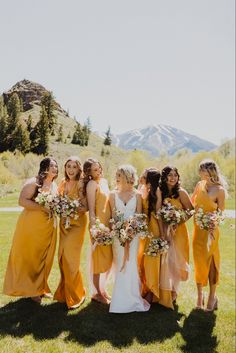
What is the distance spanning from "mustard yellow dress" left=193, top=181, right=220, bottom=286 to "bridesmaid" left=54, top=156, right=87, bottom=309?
2.41 meters

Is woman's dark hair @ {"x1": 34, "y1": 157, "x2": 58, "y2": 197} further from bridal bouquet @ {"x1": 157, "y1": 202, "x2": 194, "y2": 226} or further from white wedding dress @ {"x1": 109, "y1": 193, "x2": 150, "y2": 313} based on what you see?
bridal bouquet @ {"x1": 157, "y1": 202, "x2": 194, "y2": 226}

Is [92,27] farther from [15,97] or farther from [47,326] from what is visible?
[47,326]

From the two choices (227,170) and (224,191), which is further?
(227,170)

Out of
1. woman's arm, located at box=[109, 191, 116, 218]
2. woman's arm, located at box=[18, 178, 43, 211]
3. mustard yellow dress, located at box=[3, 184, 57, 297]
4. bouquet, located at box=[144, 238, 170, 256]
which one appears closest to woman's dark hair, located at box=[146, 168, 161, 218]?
bouquet, located at box=[144, 238, 170, 256]

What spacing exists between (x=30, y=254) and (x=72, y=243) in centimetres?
87

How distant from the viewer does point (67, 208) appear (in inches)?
279

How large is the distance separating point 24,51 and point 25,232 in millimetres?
3786

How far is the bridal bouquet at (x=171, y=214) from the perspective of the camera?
734cm

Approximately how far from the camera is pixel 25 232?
7484 millimetres

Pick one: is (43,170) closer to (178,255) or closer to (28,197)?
(28,197)

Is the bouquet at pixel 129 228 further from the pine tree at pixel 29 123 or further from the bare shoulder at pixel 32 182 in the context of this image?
the pine tree at pixel 29 123

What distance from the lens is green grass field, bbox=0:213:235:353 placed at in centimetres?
604

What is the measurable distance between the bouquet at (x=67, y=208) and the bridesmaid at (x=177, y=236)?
183cm

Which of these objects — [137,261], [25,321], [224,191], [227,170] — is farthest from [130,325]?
[227,170]
